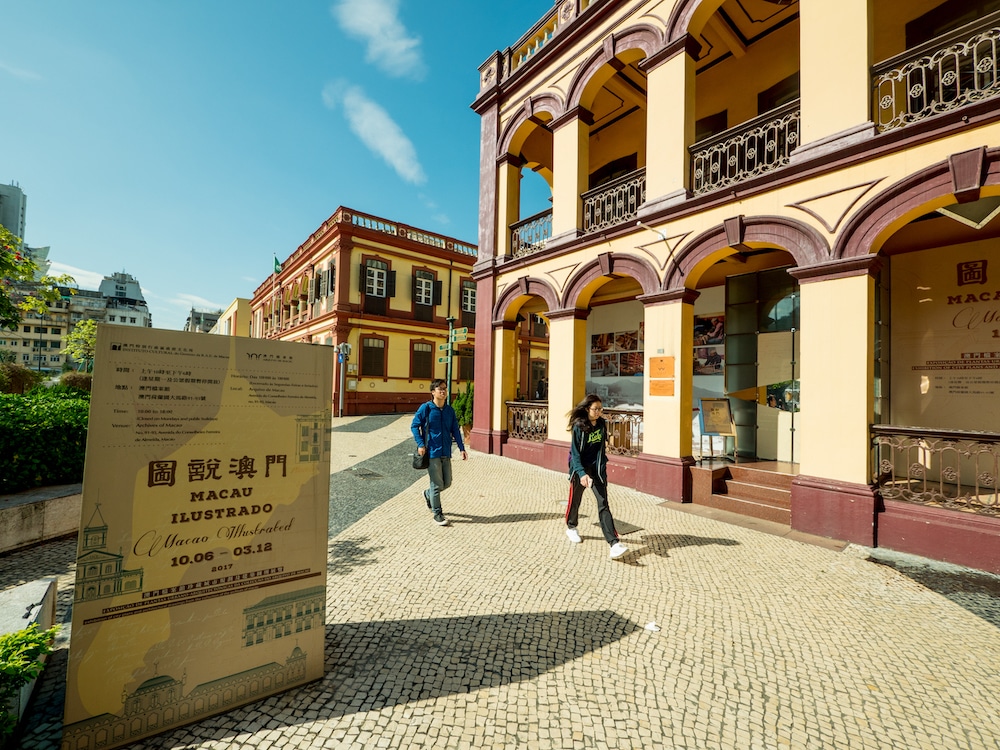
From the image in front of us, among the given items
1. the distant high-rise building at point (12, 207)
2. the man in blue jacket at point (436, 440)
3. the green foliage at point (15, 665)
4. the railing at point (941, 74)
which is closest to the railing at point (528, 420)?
the man in blue jacket at point (436, 440)

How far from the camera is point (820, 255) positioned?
5.72 meters

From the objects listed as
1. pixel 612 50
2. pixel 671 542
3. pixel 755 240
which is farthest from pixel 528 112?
pixel 671 542

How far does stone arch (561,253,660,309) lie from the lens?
777cm

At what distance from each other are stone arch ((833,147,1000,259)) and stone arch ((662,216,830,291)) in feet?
1.04

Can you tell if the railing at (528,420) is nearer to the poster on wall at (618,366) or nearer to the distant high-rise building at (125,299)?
the poster on wall at (618,366)

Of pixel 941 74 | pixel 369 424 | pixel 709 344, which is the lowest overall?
pixel 369 424

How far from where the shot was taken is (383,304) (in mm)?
21625

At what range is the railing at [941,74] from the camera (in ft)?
15.8

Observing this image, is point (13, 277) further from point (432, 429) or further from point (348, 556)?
point (348, 556)

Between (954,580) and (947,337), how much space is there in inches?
167

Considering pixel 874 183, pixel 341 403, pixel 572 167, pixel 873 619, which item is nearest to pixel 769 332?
pixel 874 183

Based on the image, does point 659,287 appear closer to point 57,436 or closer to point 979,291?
point 979,291

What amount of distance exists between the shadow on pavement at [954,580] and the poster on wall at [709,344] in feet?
15.1

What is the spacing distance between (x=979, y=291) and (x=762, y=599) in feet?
20.6
